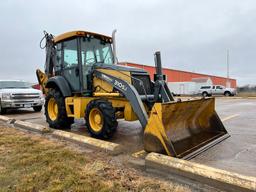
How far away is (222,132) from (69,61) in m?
4.61

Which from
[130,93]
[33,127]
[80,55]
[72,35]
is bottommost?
[33,127]

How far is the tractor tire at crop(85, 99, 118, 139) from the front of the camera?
17.7 feet

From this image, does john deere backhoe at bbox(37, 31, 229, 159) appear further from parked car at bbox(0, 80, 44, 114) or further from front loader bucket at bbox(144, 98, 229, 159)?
parked car at bbox(0, 80, 44, 114)

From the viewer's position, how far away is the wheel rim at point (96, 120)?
5.66m

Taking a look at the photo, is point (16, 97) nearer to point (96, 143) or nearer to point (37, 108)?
A: point (37, 108)

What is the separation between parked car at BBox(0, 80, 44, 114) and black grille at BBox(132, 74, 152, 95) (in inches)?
290

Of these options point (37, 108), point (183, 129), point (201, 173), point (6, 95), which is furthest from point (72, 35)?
point (37, 108)

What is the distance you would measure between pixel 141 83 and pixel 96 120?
1.49 meters

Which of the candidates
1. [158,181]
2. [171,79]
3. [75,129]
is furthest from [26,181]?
→ [171,79]

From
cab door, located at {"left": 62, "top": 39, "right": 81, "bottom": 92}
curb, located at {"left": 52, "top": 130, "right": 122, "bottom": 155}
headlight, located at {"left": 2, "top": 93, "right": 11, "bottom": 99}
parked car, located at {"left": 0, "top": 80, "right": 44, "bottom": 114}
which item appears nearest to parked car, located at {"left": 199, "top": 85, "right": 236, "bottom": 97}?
parked car, located at {"left": 0, "top": 80, "right": 44, "bottom": 114}

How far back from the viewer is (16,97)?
37.4ft

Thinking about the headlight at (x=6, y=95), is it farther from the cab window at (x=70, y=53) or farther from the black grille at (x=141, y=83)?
the black grille at (x=141, y=83)

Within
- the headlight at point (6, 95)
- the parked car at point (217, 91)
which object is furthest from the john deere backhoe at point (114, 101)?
the parked car at point (217, 91)

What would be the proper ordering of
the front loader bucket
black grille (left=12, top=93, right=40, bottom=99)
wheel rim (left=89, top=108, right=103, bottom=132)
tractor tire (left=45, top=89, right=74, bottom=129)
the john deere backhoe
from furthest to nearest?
black grille (left=12, top=93, right=40, bottom=99)
tractor tire (left=45, top=89, right=74, bottom=129)
wheel rim (left=89, top=108, right=103, bottom=132)
the john deere backhoe
the front loader bucket
